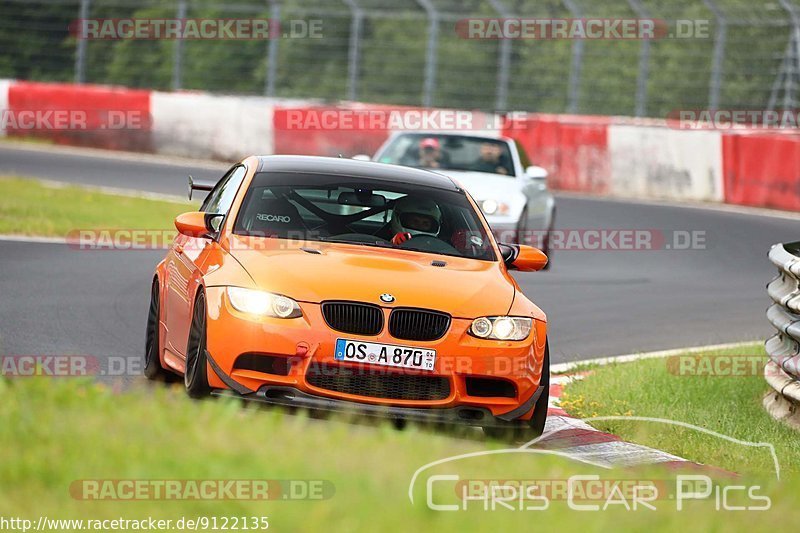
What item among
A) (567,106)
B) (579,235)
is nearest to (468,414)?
(579,235)

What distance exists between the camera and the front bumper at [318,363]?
7.71m

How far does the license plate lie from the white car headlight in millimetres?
8629

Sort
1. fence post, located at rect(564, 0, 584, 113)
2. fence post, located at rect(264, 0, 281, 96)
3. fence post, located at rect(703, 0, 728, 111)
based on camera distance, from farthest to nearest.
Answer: fence post, located at rect(264, 0, 281, 96) → fence post, located at rect(564, 0, 584, 113) → fence post, located at rect(703, 0, 728, 111)

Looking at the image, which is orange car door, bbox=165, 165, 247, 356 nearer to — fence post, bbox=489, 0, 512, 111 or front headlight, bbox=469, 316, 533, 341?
front headlight, bbox=469, 316, 533, 341

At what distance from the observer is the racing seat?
8945 millimetres

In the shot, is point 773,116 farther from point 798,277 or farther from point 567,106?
point 798,277

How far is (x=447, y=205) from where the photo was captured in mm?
9516

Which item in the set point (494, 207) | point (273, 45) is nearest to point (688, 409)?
point (494, 207)

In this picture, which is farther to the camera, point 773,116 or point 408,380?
point 773,116

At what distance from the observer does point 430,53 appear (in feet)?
95.7

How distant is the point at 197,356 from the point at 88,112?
74.0 ft

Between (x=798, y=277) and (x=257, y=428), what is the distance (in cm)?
456

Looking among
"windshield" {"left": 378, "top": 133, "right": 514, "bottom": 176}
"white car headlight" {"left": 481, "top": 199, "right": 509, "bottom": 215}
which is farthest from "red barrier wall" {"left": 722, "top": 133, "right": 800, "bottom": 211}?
"white car headlight" {"left": 481, "top": 199, "right": 509, "bottom": 215}

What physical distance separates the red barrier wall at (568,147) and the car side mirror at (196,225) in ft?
60.7
